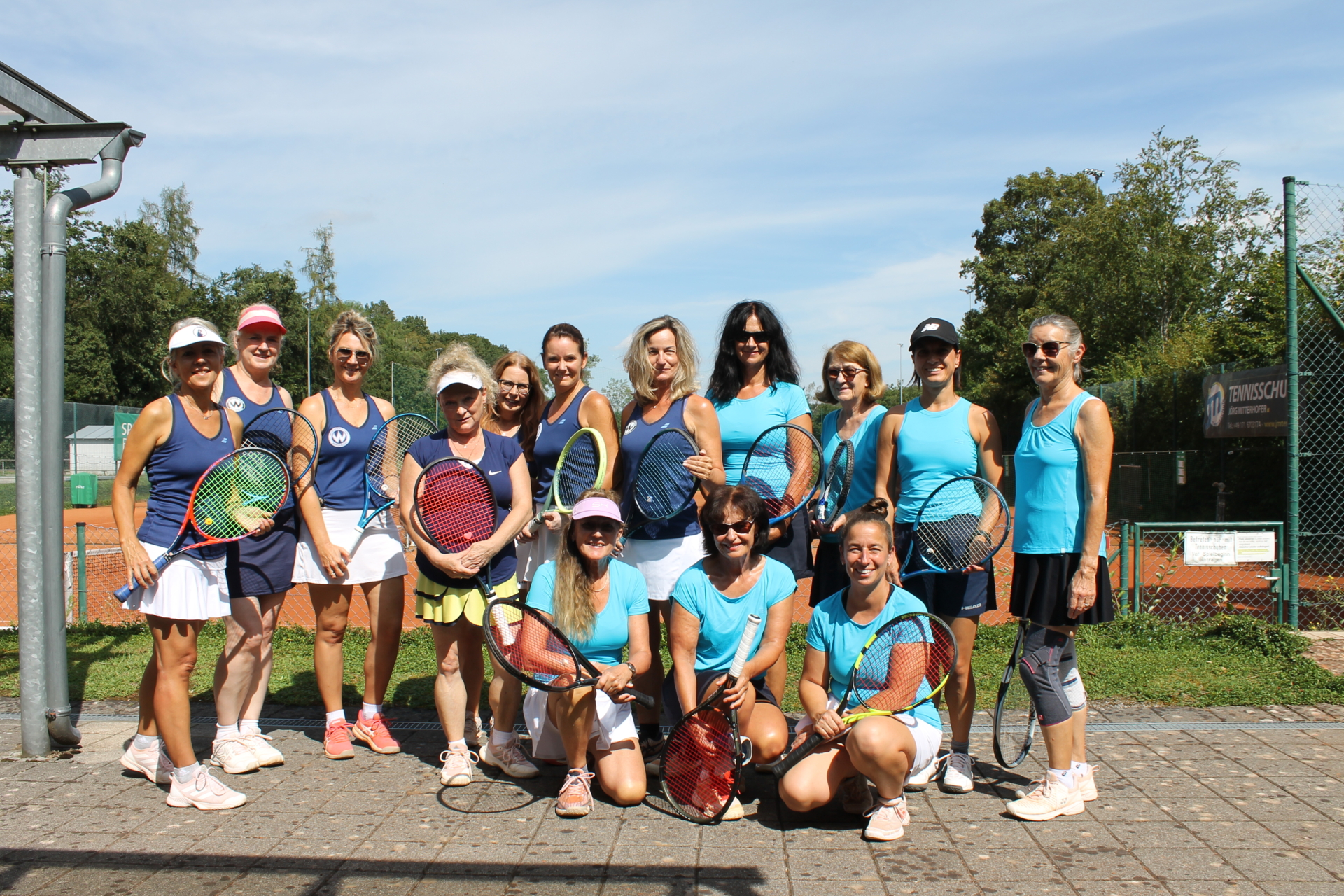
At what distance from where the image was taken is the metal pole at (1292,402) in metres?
6.76

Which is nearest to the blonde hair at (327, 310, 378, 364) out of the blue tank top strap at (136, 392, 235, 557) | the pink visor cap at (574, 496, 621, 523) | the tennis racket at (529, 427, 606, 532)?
the blue tank top strap at (136, 392, 235, 557)

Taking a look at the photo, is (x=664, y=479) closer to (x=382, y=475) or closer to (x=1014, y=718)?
(x=382, y=475)

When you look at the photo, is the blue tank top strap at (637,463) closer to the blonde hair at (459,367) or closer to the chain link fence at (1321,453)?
the blonde hair at (459,367)

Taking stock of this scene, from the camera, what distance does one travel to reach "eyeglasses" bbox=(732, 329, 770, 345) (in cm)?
446

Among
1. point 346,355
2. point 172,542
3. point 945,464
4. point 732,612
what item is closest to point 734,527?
point 732,612

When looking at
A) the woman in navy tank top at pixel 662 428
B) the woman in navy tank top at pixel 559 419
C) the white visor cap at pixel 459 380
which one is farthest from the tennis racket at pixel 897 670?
the white visor cap at pixel 459 380

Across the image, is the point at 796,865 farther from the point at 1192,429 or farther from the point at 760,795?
the point at 1192,429

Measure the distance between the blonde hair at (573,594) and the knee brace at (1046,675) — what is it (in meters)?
1.81

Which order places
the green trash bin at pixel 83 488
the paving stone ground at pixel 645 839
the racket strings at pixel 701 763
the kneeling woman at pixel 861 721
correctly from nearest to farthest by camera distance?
the paving stone ground at pixel 645 839 < the kneeling woman at pixel 861 721 < the racket strings at pixel 701 763 < the green trash bin at pixel 83 488

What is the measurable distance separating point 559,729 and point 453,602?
0.77 metres

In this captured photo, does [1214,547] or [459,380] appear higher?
[459,380]

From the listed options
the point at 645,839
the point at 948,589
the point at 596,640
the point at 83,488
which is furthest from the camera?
the point at 83,488

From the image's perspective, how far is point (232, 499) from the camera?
163 inches

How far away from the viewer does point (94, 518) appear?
2136 cm
